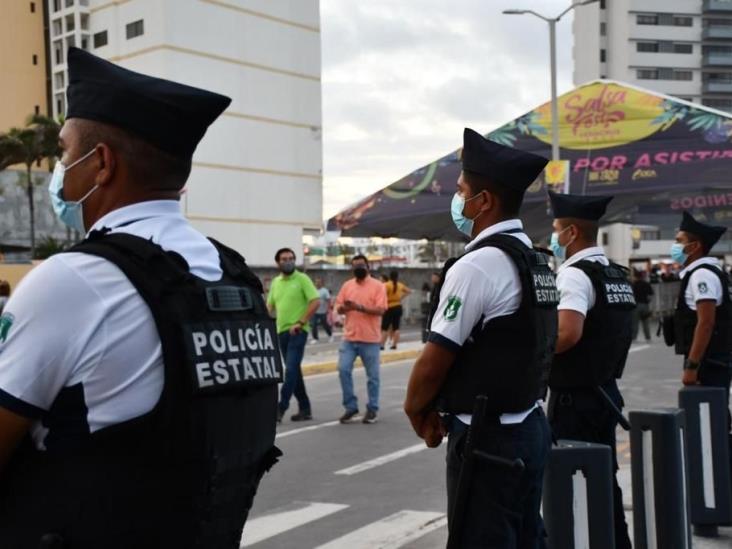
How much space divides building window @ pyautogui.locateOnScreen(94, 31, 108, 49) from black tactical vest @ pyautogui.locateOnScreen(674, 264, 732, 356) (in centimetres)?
6163

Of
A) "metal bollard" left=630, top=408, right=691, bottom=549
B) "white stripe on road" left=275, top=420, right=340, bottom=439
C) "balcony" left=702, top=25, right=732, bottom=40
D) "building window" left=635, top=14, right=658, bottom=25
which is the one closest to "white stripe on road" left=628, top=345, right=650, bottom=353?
"white stripe on road" left=275, top=420, right=340, bottom=439

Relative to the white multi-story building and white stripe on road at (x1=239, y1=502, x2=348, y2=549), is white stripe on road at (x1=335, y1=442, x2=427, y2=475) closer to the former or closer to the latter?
white stripe on road at (x1=239, y1=502, x2=348, y2=549)

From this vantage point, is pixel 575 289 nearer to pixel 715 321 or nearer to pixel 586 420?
pixel 586 420

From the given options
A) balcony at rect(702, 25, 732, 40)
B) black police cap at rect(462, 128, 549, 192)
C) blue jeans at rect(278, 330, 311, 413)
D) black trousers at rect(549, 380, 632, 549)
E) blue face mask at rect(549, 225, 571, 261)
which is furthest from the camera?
balcony at rect(702, 25, 732, 40)

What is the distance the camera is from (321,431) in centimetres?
1001

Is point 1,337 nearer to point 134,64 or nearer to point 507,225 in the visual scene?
point 507,225

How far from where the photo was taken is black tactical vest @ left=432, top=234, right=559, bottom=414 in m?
3.31

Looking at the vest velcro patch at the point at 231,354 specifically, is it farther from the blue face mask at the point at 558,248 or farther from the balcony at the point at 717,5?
the balcony at the point at 717,5

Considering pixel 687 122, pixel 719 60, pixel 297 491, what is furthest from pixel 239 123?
pixel 297 491

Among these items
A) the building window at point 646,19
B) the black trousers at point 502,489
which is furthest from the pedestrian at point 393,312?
the building window at point 646,19

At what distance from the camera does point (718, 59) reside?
89.8 m

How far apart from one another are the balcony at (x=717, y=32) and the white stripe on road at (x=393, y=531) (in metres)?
92.3

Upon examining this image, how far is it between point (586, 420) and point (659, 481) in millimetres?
450

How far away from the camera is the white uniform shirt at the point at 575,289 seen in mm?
4629
